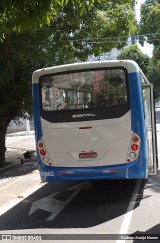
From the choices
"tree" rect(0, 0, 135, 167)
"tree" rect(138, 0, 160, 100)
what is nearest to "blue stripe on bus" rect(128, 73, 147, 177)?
"tree" rect(0, 0, 135, 167)

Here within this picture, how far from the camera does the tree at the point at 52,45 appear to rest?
52.0ft

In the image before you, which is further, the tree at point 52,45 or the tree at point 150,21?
the tree at point 150,21

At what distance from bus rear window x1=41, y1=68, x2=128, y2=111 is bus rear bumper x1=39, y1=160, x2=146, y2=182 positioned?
1290 millimetres

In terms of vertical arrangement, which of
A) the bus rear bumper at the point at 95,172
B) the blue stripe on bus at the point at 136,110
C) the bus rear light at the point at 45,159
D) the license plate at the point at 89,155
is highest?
the blue stripe on bus at the point at 136,110

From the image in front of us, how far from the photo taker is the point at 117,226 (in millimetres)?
6973

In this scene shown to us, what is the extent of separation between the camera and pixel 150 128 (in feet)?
33.3

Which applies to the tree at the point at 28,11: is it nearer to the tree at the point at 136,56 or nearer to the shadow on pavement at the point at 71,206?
the shadow on pavement at the point at 71,206

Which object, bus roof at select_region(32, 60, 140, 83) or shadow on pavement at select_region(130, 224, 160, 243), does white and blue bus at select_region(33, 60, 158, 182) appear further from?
shadow on pavement at select_region(130, 224, 160, 243)

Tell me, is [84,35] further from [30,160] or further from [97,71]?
[97,71]

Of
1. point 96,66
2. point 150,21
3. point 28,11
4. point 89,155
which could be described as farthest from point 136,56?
point 28,11

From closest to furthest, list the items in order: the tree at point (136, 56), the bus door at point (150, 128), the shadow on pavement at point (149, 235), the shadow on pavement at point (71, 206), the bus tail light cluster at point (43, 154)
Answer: the shadow on pavement at point (149, 235)
the shadow on pavement at point (71, 206)
the bus tail light cluster at point (43, 154)
the bus door at point (150, 128)
the tree at point (136, 56)

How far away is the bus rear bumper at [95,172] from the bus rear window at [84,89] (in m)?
1.29

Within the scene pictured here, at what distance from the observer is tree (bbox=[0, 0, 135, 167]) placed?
15852 mm

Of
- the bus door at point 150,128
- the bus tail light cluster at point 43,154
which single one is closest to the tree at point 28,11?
the bus tail light cluster at point 43,154
